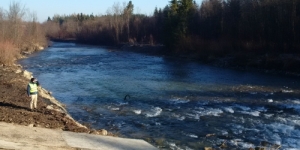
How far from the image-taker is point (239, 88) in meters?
30.4

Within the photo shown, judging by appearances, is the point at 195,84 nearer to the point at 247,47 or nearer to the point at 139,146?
the point at 139,146

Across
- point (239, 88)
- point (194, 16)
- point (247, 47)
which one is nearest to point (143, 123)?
point (239, 88)

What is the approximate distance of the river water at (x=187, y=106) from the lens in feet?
54.1

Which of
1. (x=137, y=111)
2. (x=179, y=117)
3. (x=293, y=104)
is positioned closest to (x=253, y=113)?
(x=293, y=104)

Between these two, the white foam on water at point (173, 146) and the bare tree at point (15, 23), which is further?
the bare tree at point (15, 23)

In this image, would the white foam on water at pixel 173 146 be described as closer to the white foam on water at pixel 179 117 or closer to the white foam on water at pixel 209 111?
the white foam on water at pixel 179 117

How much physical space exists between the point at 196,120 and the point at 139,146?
22.0 feet

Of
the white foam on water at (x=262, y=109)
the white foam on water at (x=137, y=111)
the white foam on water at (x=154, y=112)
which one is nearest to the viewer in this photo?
the white foam on water at (x=154, y=112)

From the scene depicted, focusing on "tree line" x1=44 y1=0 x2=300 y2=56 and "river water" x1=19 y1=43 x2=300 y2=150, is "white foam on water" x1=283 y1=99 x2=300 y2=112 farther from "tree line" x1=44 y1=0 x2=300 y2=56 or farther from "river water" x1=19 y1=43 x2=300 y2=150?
"tree line" x1=44 y1=0 x2=300 y2=56

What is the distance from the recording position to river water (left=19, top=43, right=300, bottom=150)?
54.1 feet

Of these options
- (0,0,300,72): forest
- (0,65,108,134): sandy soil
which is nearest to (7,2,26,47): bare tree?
(0,0,300,72): forest

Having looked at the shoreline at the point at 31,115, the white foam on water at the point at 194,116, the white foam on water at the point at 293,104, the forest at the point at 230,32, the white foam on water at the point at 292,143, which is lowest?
the white foam on water at the point at 292,143

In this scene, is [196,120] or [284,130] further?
[196,120]

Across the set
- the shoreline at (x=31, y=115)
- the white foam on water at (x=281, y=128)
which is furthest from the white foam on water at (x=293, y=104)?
the shoreline at (x=31, y=115)
